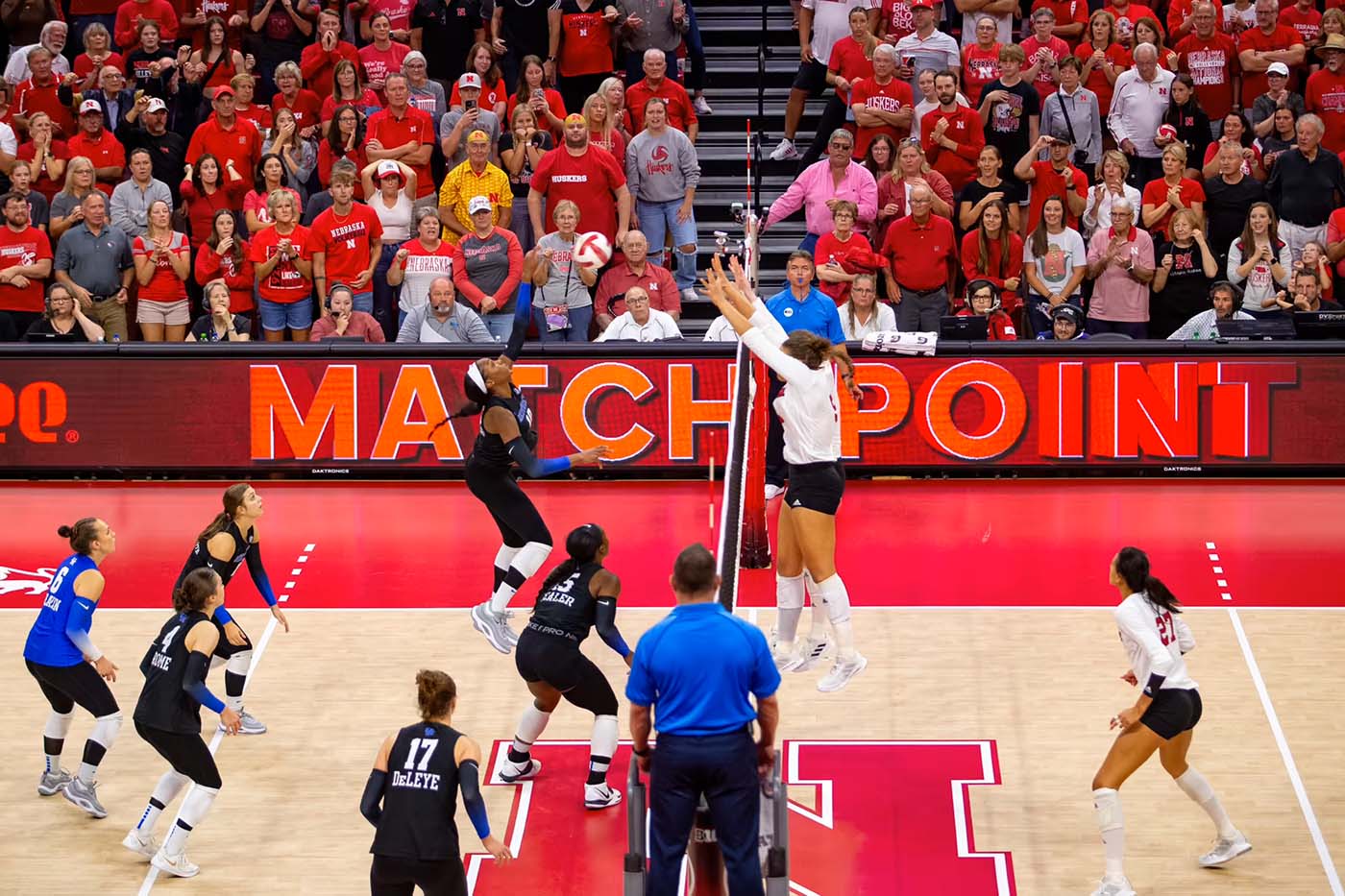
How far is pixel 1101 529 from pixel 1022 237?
4404 millimetres

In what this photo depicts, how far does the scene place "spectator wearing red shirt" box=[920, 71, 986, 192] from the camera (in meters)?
20.0

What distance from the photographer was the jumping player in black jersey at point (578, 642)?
37.4 ft

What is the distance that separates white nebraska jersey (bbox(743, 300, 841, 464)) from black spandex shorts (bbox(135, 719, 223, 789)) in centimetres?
424

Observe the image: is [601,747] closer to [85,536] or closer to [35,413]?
[85,536]

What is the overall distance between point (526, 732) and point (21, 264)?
10304 mm

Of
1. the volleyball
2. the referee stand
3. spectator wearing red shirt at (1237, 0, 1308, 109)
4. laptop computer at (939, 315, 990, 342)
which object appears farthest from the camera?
spectator wearing red shirt at (1237, 0, 1308, 109)

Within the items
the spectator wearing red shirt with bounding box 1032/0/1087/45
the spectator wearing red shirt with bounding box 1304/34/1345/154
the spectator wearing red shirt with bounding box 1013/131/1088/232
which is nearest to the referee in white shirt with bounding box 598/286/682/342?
the spectator wearing red shirt with bounding box 1013/131/1088/232

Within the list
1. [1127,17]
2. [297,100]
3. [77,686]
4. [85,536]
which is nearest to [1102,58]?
[1127,17]

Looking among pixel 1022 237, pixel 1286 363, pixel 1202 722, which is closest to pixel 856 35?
pixel 1022 237

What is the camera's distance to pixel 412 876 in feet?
30.3

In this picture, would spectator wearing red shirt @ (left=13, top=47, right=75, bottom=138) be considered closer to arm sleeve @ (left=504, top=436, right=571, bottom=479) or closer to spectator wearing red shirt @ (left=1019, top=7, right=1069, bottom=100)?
arm sleeve @ (left=504, top=436, right=571, bottom=479)

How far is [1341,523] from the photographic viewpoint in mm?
16734

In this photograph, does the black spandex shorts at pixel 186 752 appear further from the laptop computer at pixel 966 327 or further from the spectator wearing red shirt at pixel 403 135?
the spectator wearing red shirt at pixel 403 135

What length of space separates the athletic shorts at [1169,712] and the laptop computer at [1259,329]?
834 centimetres
